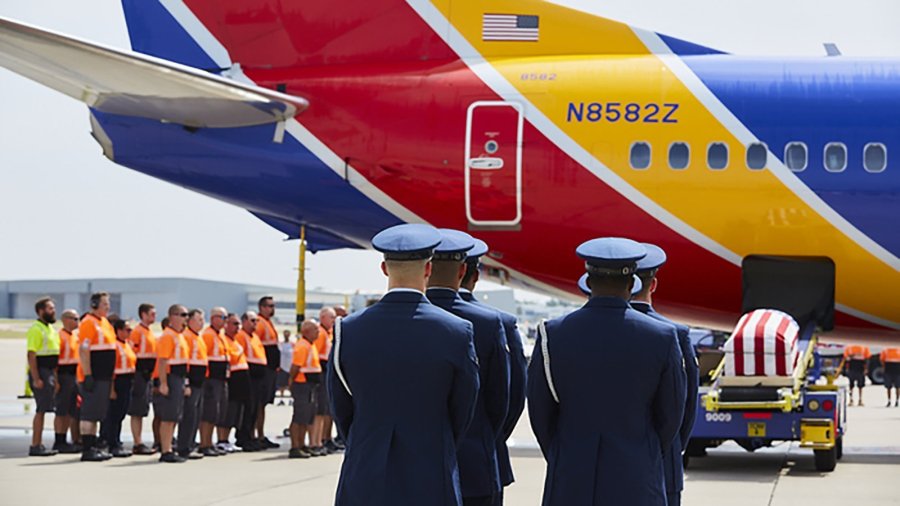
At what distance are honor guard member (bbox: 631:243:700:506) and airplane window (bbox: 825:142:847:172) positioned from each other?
668cm

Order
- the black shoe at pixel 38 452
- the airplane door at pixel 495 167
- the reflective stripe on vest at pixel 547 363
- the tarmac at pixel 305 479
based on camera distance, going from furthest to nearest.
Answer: the black shoe at pixel 38 452, the airplane door at pixel 495 167, the tarmac at pixel 305 479, the reflective stripe on vest at pixel 547 363

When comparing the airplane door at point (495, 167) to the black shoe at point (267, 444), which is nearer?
the airplane door at point (495, 167)

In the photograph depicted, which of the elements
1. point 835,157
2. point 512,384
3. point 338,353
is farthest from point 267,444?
point 338,353

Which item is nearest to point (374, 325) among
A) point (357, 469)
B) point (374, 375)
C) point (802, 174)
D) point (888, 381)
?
point (374, 375)

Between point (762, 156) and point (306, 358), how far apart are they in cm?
518

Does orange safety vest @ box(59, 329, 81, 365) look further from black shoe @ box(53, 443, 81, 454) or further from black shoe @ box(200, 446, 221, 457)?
black shoe @ box(200, 446, 221, 457)

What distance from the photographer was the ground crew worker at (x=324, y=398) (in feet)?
46.0

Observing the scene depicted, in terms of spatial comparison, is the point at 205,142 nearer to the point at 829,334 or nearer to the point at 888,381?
the point at 829,334

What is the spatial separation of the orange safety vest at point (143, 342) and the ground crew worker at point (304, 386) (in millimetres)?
1495

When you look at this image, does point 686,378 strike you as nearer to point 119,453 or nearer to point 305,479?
point 305,479

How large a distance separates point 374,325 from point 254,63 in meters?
9.82

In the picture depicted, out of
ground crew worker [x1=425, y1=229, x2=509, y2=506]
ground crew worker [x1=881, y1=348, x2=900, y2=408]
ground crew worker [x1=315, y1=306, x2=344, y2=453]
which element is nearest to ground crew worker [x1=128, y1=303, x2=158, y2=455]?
ground crew worker [x1=315, y1=306, x2=344, y2=453]

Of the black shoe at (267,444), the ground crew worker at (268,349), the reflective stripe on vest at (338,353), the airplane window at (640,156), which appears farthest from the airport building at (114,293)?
the reflective stripe on vest at (338,353)

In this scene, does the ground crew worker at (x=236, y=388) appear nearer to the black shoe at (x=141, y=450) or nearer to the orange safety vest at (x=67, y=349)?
the black shoe at (x=141, y=450)
